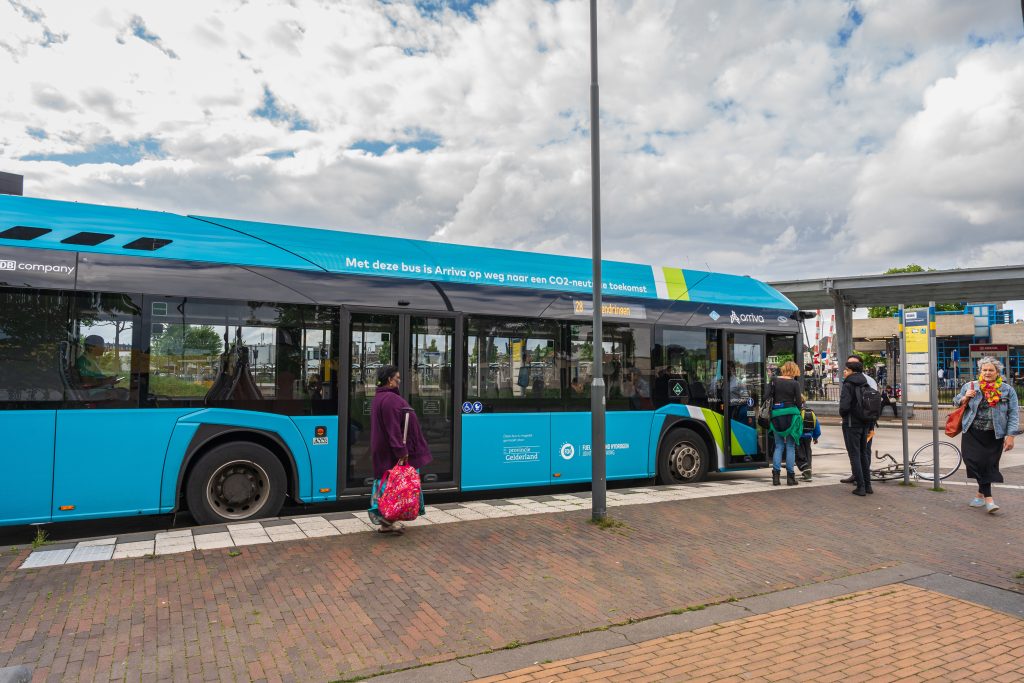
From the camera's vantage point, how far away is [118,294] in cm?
650

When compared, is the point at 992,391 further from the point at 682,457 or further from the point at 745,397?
the point at 682,457

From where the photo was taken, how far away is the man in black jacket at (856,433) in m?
9.23

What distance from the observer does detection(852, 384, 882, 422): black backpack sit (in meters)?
9.12

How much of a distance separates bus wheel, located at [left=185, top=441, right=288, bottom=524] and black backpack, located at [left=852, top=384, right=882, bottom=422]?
7219 millimetres

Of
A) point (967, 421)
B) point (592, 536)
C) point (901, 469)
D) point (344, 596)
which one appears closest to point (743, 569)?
point (592, 536)

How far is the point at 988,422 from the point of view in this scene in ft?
25.5

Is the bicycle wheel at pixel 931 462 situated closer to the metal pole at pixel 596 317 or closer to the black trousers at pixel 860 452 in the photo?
the black trousers at pixel 860 452

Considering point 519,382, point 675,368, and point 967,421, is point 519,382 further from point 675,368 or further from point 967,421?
point 967,421

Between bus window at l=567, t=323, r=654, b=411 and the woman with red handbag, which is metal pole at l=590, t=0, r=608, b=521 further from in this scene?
the woman with red handbag

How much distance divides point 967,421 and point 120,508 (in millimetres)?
8964

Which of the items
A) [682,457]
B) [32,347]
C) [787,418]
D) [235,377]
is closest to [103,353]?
[32,347]


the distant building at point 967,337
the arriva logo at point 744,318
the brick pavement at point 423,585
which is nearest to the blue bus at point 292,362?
the arriva logo at point 744,318

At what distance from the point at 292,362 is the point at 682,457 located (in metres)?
5.69

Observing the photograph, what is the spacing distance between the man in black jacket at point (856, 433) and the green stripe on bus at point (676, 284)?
246 centimetres
